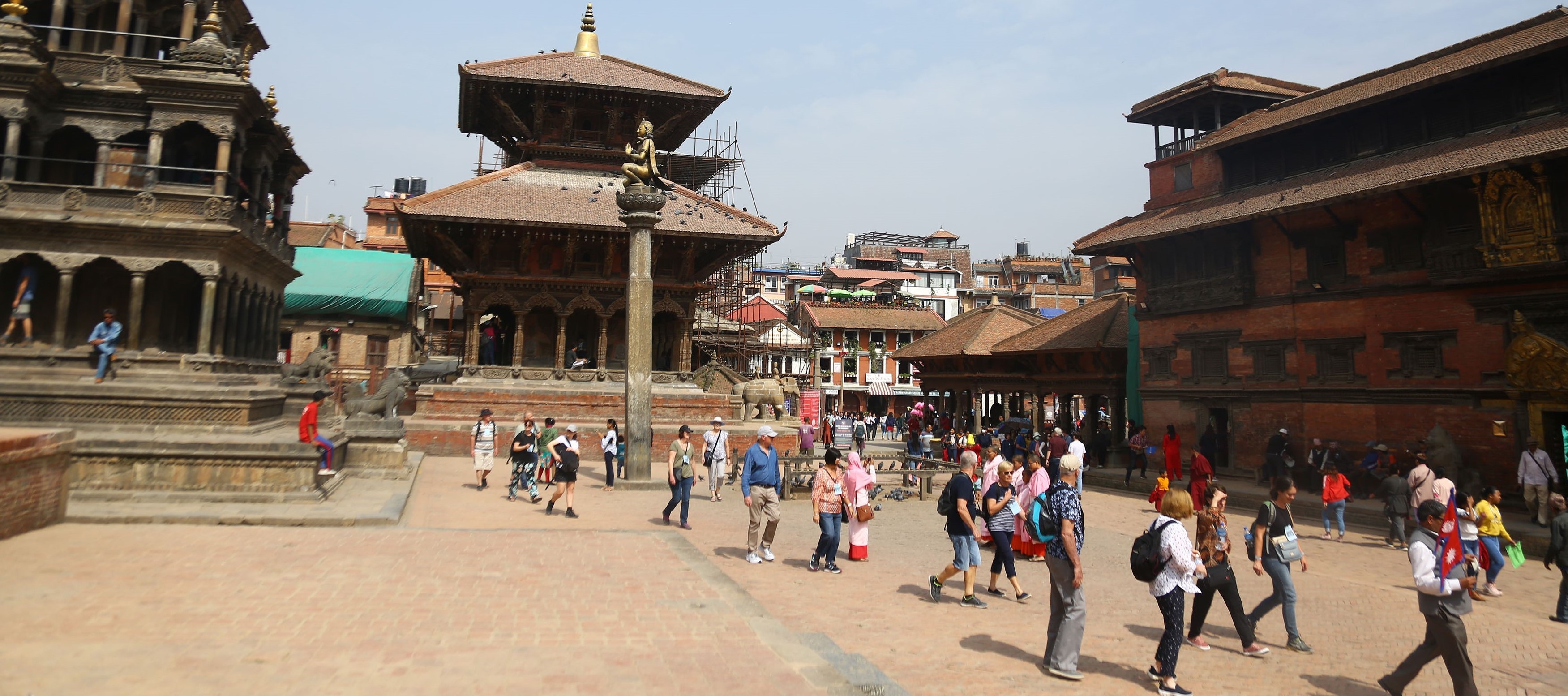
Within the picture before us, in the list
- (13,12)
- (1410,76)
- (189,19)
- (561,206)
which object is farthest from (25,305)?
(1410,76)

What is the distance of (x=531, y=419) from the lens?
15.6m

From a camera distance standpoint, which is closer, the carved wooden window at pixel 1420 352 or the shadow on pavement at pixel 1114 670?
the shadow on pavement at pixel 1114 670

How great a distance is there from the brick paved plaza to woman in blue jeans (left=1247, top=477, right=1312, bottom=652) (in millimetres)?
248

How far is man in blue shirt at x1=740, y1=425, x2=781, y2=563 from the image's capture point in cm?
1063

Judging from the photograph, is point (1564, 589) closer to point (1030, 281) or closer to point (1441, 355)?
point (1441, 355)

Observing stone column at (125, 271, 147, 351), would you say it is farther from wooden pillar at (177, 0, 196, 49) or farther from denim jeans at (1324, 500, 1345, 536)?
denim jeans at (1324, 500, 1345, 536)

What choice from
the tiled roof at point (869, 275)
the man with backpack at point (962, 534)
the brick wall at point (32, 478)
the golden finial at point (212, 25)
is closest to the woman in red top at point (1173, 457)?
the man with backpack at point (962, 534)

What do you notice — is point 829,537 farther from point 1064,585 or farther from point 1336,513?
point 1336,513

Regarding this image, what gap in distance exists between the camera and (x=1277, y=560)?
750 cm

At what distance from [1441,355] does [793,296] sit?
58.1 metres

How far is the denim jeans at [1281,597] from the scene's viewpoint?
7.44m

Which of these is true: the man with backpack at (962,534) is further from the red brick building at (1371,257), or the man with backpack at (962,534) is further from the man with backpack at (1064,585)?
the red brick building at (1371,257)

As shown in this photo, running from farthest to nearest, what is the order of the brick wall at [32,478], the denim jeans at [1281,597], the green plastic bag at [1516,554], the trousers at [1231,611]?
1. the green plastic bag at [1516,554]
2. the brick wall at [32,478]
3. the denim jeans at [1281,597]
4. the trousers at [1231,611]

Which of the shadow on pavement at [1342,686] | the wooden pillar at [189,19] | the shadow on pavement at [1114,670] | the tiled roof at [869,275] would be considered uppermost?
the tiled roof at [869,275]
